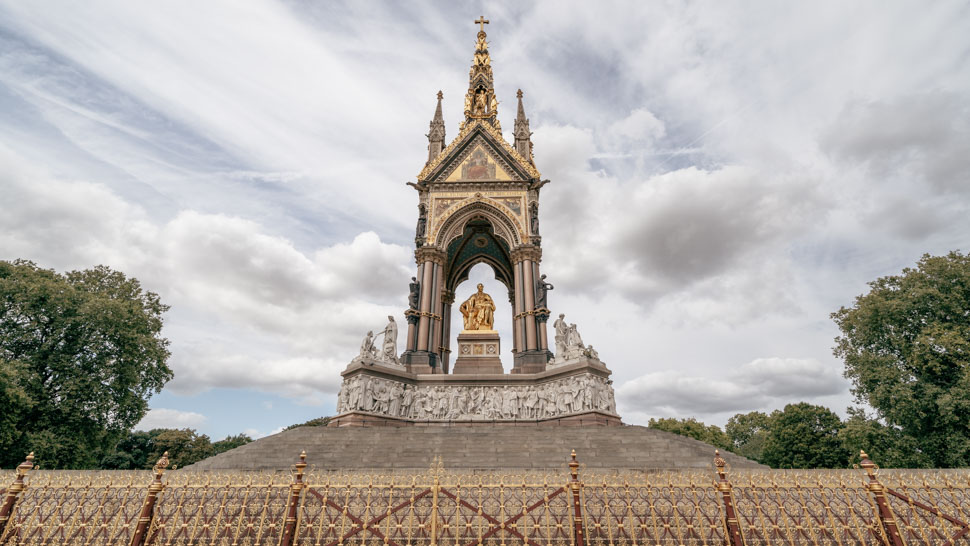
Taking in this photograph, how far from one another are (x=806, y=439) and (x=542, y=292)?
26.1 meters

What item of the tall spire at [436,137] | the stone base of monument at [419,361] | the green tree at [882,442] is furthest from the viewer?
the tall spire at [436,137]

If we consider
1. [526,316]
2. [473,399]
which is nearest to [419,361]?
[473,399]

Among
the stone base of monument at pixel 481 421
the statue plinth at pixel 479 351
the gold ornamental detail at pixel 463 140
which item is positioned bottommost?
the stone base of monument at pixel 481 421

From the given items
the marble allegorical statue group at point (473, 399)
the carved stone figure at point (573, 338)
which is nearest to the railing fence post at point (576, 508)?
the marble allegorical statue group at point (473, 399)

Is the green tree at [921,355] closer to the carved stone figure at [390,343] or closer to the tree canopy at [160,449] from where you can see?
the carved stone figure at [390,343]

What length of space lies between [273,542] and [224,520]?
0.94 meters

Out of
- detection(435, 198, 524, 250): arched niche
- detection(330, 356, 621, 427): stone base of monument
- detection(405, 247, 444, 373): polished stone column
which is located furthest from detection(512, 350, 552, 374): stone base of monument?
detection(435, 198, 524, 250): arched niche

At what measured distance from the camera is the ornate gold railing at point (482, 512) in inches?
230

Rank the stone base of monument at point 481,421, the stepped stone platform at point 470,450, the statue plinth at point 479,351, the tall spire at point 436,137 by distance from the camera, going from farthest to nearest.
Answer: the tall spire at point 436,137 < the statue plinth at point 479,351 < the stone base of monument at point 481,421 < the stepped stone platform at point 470,450

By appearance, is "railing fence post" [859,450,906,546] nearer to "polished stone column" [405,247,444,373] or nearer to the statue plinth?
"polished stone column" [405,247,444,373]

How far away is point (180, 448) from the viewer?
3684 cm

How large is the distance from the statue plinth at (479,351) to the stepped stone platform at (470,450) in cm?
716

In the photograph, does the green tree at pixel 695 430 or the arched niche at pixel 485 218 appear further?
the green tree at pixel 695 430

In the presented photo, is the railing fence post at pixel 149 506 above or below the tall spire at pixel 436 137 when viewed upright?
below
